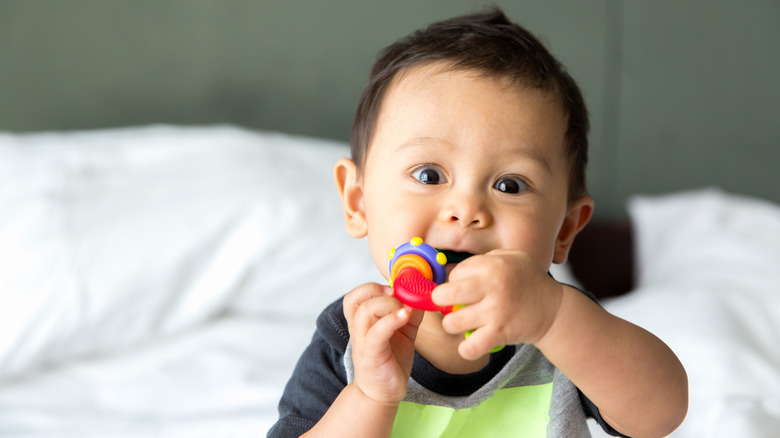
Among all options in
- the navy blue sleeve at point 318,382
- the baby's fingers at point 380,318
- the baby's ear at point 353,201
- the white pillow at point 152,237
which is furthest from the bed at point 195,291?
the baby's fingers at point 380,318

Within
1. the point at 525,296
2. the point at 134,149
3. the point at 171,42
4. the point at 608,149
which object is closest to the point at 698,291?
the point at 608,149

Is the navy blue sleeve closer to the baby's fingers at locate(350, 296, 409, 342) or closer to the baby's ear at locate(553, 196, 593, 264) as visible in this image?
the baby's fingers at locate(350, 296, 409, 342)

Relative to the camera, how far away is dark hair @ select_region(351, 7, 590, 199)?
0.82 m

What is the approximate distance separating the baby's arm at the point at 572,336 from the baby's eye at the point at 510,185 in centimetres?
14

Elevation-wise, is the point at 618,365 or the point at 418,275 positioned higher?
the point at 418,275

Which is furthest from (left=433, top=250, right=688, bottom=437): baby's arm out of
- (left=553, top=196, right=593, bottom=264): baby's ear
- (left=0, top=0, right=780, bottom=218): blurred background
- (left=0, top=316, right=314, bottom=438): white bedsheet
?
(left=0, top=0, right=780, bottom=218): blurred background

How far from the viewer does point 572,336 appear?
0.66 metres

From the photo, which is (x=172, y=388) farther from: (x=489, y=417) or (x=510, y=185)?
(x=510, y=185)

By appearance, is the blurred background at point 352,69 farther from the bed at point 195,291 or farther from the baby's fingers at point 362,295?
the baby's fingers at point 362,295

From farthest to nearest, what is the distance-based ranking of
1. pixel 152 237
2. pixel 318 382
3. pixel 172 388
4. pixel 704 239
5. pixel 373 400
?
1. pixel 704 239
2. pixel 152 237
3. pixel 172 388
4. pixel 318 382
5. pixel 373 400

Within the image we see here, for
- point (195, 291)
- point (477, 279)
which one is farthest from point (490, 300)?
point (195, 291)

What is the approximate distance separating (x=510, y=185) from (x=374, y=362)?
235mm

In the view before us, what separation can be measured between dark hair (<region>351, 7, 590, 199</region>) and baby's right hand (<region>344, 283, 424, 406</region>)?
0.82ft

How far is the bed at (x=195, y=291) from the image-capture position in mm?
1200
